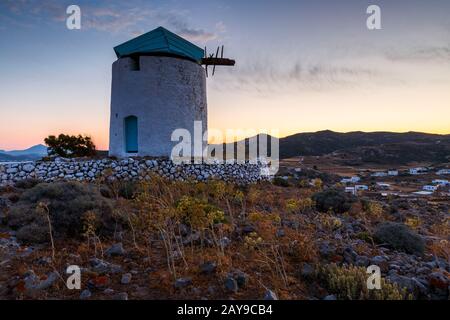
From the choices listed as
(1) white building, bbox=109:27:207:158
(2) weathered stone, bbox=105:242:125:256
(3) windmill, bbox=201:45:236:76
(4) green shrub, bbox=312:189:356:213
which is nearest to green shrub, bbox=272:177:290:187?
(4) green shrub, bbox=312:189:356:213

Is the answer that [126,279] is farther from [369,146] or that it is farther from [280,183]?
[369,146]

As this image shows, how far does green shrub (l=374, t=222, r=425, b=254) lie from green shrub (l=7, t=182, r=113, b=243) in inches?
263

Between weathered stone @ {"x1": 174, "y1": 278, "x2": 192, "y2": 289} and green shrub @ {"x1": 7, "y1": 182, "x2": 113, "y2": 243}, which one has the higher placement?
green shrub @ {"x1": 7, "y1": 182, "x2": 113, "y2": 243}

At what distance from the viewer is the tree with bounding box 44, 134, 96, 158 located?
18234 mm

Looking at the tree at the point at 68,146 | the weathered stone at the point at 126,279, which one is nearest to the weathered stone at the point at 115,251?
the weathered stone at the point at 126,279

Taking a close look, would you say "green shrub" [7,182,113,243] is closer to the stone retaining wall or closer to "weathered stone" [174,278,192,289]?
"weathered stone" [174,278,192,289]

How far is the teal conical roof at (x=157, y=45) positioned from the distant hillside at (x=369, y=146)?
194 feet

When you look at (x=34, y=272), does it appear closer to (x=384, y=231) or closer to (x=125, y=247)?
(x=125, y=247)

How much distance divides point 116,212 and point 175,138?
30.2 ft

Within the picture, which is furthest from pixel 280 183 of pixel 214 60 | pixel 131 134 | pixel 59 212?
pixel 59 212

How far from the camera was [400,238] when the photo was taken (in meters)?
7.70

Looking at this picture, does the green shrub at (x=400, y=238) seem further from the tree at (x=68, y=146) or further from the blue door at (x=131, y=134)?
the tree at (x=68, y=146)

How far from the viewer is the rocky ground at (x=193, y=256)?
15.2ft
